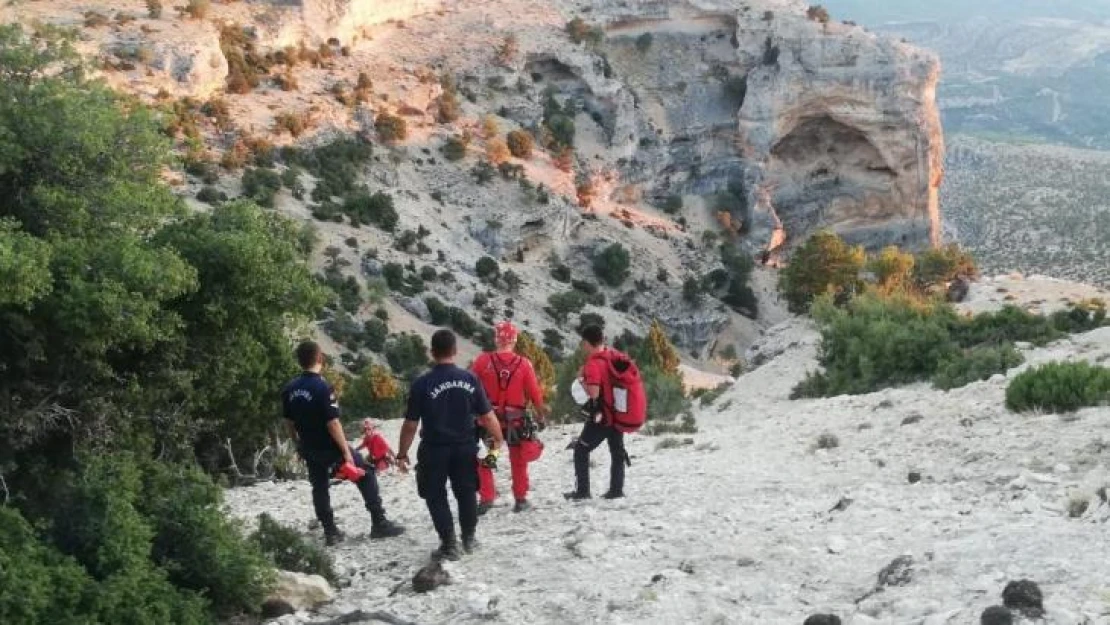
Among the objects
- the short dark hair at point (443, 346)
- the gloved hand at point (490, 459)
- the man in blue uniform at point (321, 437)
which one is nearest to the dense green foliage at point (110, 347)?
the man in blue uniform at point (321, 437)

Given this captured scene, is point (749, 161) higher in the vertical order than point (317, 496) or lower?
higher

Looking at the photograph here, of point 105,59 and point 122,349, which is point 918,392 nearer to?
point 122,349

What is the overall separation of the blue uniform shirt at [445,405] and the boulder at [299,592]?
52.1 inches

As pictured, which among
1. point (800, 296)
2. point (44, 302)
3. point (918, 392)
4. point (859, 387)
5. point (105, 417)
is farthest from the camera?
point (800, 296)

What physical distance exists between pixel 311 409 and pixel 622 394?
2.90m

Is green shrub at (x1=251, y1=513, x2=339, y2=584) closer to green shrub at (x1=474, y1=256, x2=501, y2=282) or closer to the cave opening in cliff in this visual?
green shrub at (x1=474, y1=256, x2=501, y2=282)

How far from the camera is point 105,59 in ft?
148

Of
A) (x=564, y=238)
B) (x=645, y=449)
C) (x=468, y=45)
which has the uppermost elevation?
(x=468, y=45)

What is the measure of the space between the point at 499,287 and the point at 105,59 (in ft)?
67.3

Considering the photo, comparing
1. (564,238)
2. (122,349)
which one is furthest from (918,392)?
(564,238)

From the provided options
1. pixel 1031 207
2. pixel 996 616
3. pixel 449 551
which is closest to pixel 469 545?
pixel 449 551

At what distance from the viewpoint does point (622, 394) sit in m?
9.95

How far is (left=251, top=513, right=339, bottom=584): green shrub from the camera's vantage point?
822 centimetres

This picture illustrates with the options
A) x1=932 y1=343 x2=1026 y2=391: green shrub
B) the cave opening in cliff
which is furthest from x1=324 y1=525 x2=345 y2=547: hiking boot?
the cave opening in cliff
